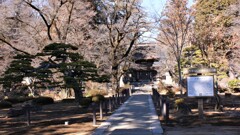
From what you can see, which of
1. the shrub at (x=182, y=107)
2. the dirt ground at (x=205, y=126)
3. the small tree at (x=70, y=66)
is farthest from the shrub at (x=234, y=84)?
A: the dirt ground at (x=205, y=126)

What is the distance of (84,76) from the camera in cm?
1680

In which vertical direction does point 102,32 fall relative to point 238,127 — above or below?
above

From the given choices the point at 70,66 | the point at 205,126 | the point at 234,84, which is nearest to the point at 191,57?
the point at 234,84

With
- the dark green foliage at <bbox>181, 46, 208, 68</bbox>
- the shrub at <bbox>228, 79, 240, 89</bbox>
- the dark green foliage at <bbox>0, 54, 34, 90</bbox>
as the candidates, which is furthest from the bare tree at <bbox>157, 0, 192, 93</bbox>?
the dark green foliage at <bbox>0, 54, 34, 90</bbox>

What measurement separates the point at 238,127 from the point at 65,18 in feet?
61.6

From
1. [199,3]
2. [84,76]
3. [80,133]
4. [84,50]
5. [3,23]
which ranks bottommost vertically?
[80,133]

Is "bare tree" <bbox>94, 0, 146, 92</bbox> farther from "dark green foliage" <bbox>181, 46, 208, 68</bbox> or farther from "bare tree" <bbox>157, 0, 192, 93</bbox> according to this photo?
"dark green foliage" <bbox>181, 46, 208, 68</bbox>

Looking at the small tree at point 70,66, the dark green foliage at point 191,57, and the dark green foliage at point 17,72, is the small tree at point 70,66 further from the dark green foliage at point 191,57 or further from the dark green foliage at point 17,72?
the dark green foliage at point 191,57

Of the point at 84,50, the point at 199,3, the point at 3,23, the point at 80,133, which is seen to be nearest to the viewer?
the point at 80,133

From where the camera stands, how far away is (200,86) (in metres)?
13.0

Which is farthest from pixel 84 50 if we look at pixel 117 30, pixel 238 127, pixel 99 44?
pixel 238 127

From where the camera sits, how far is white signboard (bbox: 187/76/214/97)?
1286 cm

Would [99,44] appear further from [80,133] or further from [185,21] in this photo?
[80,133]

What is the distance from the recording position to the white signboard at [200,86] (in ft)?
42.2
